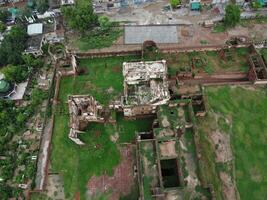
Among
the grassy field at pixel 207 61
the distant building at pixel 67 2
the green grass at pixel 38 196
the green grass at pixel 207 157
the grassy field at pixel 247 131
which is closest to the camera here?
the green grass at pixel 207 157

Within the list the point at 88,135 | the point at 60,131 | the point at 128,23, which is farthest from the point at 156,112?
the point at 128,23

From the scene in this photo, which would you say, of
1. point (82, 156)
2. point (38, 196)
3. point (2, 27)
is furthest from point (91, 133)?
point (2, 27)

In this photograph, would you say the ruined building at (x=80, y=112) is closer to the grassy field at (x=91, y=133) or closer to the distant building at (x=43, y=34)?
the grassy field at (x=91, y=133)

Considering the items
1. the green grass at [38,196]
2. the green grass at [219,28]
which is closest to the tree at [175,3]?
the green grass at [219,28]

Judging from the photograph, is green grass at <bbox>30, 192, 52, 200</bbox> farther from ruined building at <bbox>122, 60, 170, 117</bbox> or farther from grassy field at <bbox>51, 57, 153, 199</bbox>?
ruined building at <bbox>122, 60, 170, 117</bbox>

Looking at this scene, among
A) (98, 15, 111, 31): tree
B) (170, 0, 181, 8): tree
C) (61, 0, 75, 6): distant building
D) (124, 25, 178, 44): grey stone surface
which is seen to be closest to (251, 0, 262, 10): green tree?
(170, 0, 181, 8): tree

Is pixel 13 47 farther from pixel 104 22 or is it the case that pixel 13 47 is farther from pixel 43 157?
pixel 43 157
